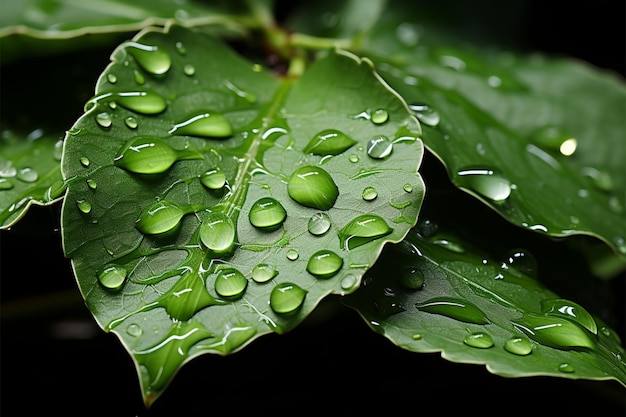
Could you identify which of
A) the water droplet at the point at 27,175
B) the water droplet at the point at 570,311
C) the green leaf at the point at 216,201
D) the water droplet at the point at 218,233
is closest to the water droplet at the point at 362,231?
the green leaf at the point at 216,201

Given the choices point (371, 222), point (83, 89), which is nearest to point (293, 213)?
point (371, 222)

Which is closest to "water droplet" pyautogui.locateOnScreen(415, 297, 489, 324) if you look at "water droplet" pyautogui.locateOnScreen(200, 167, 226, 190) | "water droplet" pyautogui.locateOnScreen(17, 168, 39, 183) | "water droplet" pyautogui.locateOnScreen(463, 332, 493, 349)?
"water droplet" pyautogui.locateOnScreen(463, 332, 493, 349)

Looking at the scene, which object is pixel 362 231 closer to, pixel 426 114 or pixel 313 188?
pixel 313 188

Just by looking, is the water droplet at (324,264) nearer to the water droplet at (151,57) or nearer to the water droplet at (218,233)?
the water droplet at (218,233)

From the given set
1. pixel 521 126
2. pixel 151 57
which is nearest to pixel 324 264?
pixel 151 57

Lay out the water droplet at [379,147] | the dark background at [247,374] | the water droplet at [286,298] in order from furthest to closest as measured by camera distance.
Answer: the dark background at [247,374], the water droplet at [379,147], the water droplet at [286,298]

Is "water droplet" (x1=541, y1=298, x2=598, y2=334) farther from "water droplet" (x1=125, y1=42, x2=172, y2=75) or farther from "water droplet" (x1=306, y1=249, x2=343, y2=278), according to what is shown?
"water droplet" (x1=125, y1=42, x2=172, y2=75)
